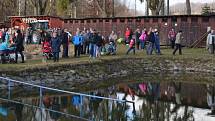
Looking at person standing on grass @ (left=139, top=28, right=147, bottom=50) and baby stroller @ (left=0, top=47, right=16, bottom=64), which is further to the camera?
person standing on grass @ (left=139, top=28, right=147, bottom=50)

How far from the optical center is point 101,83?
2775 centimetres

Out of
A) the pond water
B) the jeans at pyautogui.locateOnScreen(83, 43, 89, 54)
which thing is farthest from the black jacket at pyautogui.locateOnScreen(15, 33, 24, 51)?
the jeans at pyautogui.locateOnScreen(83, 43, 89, 54)

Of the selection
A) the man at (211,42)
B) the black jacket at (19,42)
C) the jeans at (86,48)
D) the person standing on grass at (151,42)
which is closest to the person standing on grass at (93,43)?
the jeans at (86,48)

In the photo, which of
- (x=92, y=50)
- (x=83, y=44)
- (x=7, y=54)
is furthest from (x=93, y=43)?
(x=7, y=54)

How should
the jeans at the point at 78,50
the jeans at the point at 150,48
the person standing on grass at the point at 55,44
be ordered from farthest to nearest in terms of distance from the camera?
the jeans at the point at 150,48 → the jeans at the point at 78,50 → the person standing on grass at the point at 55,44

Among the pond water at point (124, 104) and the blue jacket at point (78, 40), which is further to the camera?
the blue jacket at point (78, 40)

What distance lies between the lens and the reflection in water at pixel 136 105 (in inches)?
629

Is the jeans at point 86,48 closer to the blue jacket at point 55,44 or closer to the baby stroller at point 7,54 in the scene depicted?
the blue jacket at point 55,44

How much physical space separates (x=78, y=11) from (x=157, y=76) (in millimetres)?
69166

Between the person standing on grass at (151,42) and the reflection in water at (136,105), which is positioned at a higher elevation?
the person standing on grass at (151,42)

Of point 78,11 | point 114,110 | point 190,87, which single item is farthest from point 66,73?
point 78,11

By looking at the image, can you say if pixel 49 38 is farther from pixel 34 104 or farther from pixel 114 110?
pixel 114 110

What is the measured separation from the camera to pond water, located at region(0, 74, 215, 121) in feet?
52.3

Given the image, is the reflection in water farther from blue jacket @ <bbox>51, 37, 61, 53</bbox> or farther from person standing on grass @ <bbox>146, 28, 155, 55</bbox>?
person standing on grass @ <bbox>146, 28, 155, 55</bbox>
